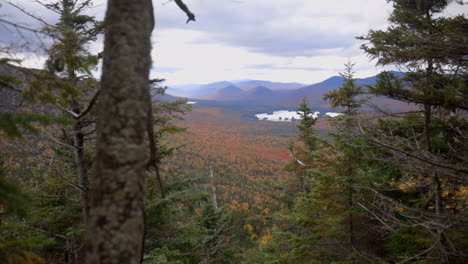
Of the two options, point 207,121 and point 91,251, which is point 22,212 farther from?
point 207,121

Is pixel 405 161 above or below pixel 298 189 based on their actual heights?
above

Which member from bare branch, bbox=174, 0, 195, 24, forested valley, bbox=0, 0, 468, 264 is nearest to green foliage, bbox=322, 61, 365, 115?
forested valley, bbox=0, 0, 468, 264

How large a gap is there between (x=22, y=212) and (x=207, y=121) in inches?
6991

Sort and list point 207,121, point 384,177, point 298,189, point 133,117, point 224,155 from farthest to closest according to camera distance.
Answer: point 207,121
point 224,155
point 298,189
point 384,177
point 133,117

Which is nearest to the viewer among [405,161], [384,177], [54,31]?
[54,31]

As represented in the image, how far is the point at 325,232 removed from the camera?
730 centimetres

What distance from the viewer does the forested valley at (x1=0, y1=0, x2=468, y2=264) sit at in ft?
6.19

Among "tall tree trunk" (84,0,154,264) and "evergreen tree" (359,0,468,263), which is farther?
"evergreen tree" (359,0,468,263)

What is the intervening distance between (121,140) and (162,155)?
21.2 ft

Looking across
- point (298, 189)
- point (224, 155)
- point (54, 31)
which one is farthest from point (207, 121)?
point (54, 31)

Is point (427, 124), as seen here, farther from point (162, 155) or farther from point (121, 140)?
point (162, 155)

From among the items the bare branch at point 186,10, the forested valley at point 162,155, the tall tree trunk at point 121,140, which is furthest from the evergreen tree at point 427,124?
the tall tree trunk at point 121,140

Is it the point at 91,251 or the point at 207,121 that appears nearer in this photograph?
the point at 91,251

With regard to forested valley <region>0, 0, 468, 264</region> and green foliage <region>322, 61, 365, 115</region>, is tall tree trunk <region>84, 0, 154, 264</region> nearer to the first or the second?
forested valley <region>0, 0, 468, 264</region>
